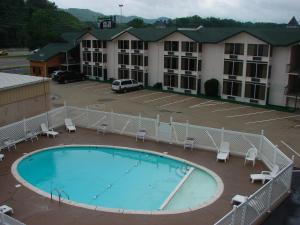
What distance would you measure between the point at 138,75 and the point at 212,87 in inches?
474

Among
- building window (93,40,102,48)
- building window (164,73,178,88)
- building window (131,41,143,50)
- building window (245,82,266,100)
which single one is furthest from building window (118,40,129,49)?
building window (245,82,266,100)

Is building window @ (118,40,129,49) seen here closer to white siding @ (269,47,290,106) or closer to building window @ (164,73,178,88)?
building window @ (164,73,178,88)

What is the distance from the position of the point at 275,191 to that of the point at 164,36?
3217cm

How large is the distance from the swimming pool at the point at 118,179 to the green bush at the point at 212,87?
2076cm

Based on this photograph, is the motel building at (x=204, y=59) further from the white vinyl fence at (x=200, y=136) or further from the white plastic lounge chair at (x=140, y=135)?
the white plastic lounge chair at (x=140, y=135)

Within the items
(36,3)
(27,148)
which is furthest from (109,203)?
(36,3)

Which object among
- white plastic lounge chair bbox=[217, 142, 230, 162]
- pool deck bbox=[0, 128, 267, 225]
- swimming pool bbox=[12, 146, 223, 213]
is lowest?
swimming pool bbox=[12, 146, 223, 213]

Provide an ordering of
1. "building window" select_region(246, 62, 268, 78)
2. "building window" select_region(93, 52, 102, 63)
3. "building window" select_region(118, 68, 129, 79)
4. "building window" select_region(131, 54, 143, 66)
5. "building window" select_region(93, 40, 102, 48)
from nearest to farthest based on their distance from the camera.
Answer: "building window" select_region(246, 62, 268, 78) → "building window" select_region(131, 54, 143, 66) → "building window" select_region(118, 68, 129, 79) → "building window" select_region(93, 40, 102, 48) → "building window" select_region(93, 52, 102, 63)

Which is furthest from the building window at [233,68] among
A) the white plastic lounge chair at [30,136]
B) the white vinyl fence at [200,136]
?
the white plastic lounge chair at [30,136]

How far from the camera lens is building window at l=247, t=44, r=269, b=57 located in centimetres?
3681

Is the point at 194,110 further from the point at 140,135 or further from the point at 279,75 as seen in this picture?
the point at 140,135

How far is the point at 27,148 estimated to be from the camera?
22.9 meters

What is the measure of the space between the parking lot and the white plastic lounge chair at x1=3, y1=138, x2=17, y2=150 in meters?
13.4

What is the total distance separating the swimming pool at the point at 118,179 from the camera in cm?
1703
